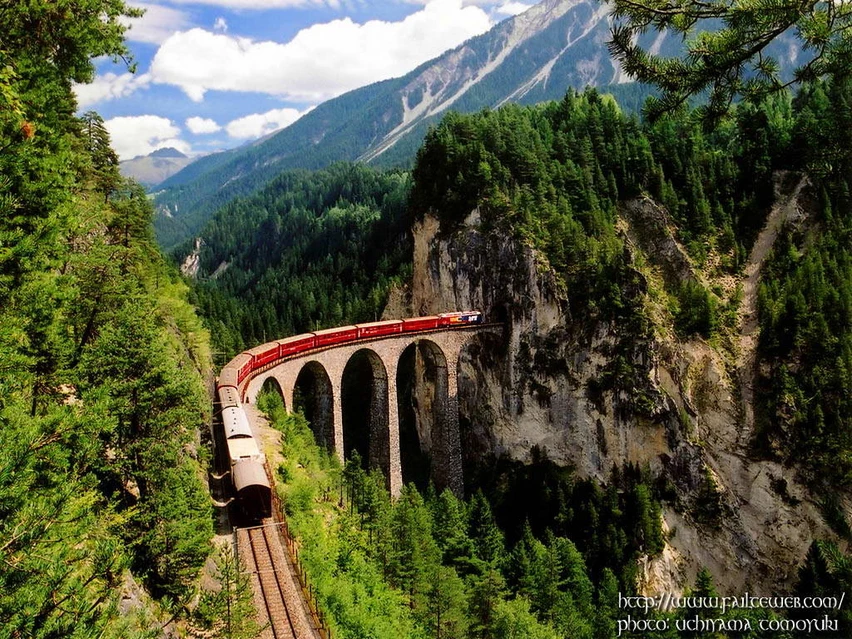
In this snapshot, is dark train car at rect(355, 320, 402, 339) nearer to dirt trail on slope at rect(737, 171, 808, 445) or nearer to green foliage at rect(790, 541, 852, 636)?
dirt trail on slope at rect(737, 171, 808, 445)

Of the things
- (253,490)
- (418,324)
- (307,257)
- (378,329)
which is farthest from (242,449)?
(307,257)

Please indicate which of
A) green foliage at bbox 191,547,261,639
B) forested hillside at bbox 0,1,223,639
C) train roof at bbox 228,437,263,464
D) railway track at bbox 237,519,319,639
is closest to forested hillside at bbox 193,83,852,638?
train roof at bbox 228,437,263,464

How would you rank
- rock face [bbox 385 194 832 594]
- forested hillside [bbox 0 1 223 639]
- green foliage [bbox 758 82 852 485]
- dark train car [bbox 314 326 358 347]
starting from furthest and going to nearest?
rock face [bbox 385 194 832 594], green foliage [bbox 758 82 852 485], dark train car [bbox 314 326 358 347], forested hillside [bbox 0 1 223 639]

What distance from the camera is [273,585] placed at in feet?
65.7

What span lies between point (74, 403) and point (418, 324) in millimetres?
34589

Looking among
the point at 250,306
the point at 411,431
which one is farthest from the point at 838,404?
the point at 250,306

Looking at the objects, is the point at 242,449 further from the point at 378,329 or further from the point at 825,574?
the point at 825,574

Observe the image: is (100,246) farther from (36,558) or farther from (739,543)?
(739,543)

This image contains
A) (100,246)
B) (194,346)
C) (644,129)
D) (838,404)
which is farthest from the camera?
(644,129)

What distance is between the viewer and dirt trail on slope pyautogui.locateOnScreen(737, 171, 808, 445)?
5197cm

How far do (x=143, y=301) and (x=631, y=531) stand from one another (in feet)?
149

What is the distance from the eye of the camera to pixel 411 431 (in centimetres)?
6994

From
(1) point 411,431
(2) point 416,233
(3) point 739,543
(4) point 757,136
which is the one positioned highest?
(2) point 416,233

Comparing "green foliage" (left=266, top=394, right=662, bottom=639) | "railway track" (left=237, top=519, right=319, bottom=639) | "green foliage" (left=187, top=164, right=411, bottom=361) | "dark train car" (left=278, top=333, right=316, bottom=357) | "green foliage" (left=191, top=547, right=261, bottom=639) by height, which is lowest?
"green foliage" (left=266, top=394, right=662, bottom=639)
